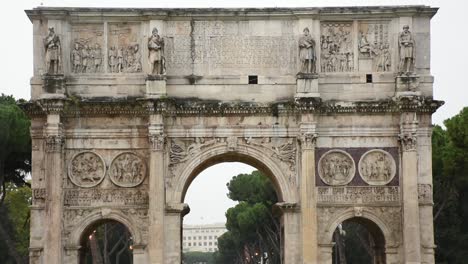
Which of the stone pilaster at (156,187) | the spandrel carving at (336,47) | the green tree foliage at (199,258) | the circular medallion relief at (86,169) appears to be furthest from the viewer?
the green tree foliage at (199,258)

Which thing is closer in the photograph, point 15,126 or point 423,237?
point 423,237

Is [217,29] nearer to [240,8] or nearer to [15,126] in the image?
[240,8]

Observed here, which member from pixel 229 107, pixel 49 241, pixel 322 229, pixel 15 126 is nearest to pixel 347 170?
pixel 322 229

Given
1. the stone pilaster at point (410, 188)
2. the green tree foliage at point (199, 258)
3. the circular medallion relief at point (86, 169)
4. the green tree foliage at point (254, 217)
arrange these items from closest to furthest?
the stone pilaster at point (410, 188) → the circular medallion relief at point (86, 169) → the green tree foliage at point (254, 217) → the green tree foliage at point (199, 258)

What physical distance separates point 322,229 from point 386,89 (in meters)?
4.80

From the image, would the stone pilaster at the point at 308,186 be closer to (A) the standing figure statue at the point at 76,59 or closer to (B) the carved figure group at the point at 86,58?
(B) the carved figure group at the point at 86,58

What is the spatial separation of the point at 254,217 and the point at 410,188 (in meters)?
36.5

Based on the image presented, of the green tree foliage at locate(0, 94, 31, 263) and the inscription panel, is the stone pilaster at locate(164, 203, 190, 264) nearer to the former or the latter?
the inscription panel

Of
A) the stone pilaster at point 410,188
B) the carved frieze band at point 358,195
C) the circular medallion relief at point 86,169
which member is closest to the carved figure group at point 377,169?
the carved frieze band at point 358,195

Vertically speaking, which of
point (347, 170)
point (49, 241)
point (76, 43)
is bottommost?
point (49, 241)

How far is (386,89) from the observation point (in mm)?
29234

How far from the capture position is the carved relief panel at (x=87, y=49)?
29250 mm

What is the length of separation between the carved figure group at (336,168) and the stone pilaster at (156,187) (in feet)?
16.2

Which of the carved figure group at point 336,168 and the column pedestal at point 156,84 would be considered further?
the carved figure group at point 336,168
